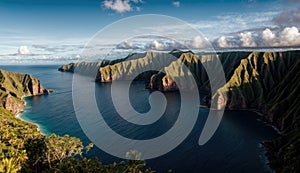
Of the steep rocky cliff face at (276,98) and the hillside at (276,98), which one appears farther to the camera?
the hillside at (276,98)

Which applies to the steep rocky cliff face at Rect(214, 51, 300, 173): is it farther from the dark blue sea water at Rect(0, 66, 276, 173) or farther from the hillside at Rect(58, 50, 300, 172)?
the dark blue sea water at Rect(0, 66, 276, 173)

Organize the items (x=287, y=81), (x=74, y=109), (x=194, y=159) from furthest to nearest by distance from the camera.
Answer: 1. (x=74, y=109)
2. (x=287, y=81)
3. (x=194, y=159)

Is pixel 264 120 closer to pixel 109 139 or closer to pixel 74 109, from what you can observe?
pixel 109 139

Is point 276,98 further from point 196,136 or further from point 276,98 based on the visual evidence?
point 196,136

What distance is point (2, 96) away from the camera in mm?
172125

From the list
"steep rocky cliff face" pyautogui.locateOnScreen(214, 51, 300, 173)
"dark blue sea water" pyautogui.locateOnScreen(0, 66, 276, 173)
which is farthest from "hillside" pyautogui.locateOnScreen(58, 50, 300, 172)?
"dark blue sea water" pyautogui.locateOnScreen(0, 66, 276, 173)

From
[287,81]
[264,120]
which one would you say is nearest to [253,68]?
[287,81]

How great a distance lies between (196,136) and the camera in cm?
10394

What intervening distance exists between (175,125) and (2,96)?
5038 inches

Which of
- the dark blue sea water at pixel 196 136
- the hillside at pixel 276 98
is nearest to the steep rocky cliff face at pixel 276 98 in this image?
the hillside at pixel 276 98

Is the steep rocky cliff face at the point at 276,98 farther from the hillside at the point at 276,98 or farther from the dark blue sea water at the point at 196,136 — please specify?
the dark blue sea water at the point at 196,136

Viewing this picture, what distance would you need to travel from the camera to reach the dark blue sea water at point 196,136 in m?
77.7

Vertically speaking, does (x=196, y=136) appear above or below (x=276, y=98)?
below

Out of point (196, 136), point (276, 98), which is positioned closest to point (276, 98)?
point (276, 98)
